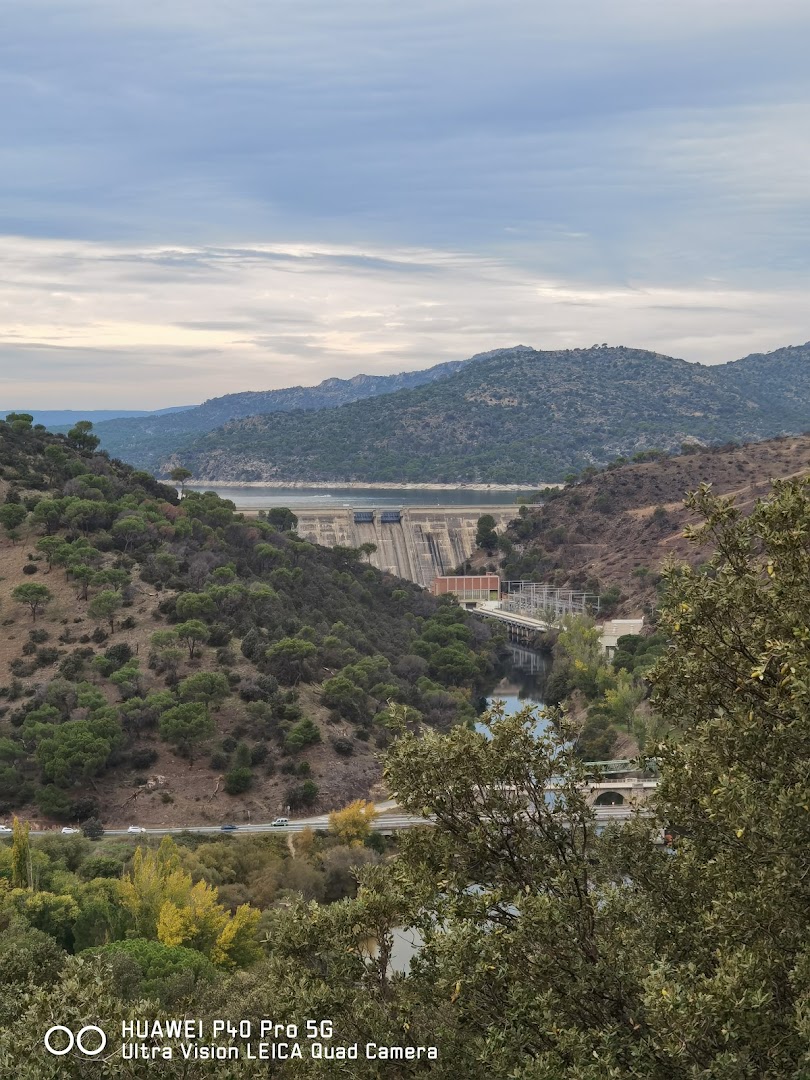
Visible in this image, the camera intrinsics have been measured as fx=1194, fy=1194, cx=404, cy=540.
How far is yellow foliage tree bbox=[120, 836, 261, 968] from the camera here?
1357 inches

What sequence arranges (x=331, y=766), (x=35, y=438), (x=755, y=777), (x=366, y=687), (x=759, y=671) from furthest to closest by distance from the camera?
(x=35, y=438) < (x=366, y=687) < (x=331, y=766) < (x=755, y=777) < (x=759, y=671)

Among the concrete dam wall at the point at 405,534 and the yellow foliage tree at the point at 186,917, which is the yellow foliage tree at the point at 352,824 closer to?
the yellow foliage tree at the point at 186,917

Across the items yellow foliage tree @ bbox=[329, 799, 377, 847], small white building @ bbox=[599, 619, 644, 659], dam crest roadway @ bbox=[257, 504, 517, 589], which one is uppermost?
dam crest roadway @ bbox=[257, 504, 517, 589]

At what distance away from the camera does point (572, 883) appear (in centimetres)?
1191

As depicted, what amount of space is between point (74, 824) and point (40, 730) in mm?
5234

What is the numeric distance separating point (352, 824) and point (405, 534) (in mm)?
93553

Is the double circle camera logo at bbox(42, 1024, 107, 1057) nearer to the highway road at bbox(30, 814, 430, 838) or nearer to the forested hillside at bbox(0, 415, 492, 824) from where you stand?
the forested hillside at bbox(0, 415, 492, 824)

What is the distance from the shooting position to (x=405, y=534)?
14150 cm

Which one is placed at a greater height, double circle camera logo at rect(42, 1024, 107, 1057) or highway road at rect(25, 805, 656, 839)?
double circle camera logo at rect(42, 1024, 107, 1057)

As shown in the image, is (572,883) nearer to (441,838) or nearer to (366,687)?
(441,838)

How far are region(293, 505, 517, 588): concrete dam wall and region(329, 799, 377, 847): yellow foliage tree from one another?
86001 mm

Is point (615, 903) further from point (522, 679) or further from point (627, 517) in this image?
point (627, 517)

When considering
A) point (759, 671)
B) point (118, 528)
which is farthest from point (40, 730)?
point (759, 671)

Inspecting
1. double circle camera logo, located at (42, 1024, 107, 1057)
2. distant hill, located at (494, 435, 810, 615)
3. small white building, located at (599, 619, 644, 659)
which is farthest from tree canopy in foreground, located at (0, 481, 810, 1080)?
distant hill, located at (494, 435, 810, 615)
